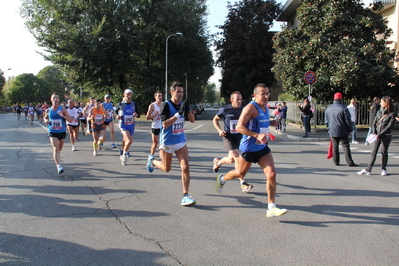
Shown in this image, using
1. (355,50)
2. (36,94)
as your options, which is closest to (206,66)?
(355,50)

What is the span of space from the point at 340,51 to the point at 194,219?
1588cm

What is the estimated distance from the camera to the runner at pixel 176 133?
16.6ft

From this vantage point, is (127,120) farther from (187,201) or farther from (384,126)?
(384,126)

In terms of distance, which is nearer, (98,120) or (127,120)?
(127,120)

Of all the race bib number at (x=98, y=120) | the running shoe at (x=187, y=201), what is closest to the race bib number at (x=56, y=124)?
the race bib number at (x=98, y=120)

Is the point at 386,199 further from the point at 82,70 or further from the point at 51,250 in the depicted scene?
the point at 82,70

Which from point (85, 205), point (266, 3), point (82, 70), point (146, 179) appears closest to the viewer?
point (85, 205)

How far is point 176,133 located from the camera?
5262 millimetres

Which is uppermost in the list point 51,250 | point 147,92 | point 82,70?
point 82,70

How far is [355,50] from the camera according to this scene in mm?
17281

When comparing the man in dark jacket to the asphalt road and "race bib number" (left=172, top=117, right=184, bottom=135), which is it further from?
"race bib number" (left=172, top=117, right=184, bottom=135)

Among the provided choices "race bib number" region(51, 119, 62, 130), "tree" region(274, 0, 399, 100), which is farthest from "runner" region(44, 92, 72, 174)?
"tree" region(274, 0, 399, 100)

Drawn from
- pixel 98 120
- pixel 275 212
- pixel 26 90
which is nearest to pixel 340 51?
pixel 98 120

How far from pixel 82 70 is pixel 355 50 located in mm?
24367
